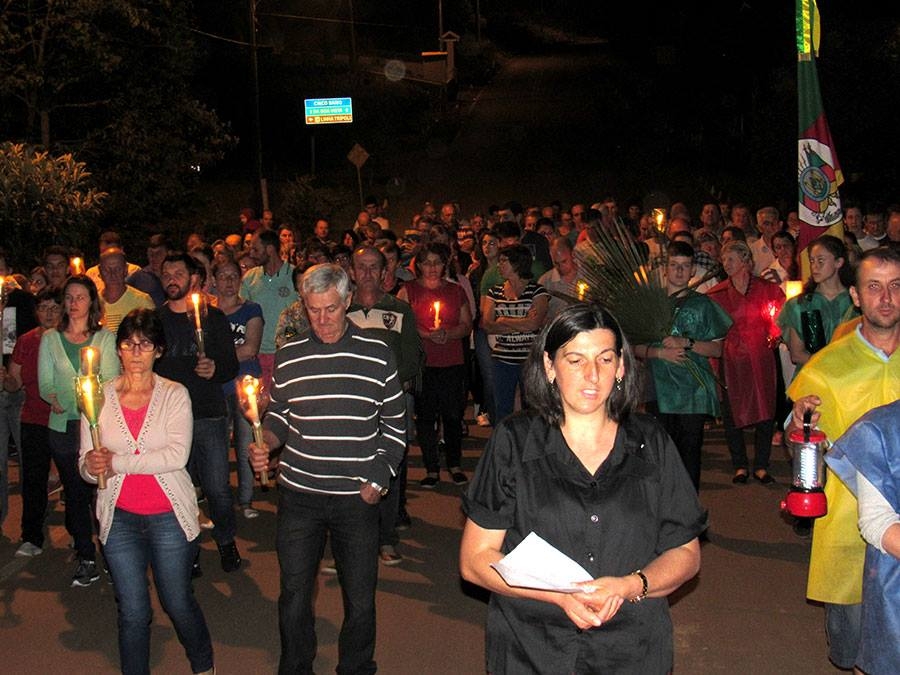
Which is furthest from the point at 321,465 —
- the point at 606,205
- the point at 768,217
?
the point at 606,205

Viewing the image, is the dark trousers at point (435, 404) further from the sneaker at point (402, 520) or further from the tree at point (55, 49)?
the tree at point (55, 49)

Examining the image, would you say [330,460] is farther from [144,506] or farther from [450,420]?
[450,420]

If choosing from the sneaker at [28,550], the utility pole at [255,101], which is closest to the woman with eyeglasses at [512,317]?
the sneaker at [28,550]

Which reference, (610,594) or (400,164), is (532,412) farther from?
(400,164)

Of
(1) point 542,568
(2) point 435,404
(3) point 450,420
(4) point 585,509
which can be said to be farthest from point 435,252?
(1) point 542,568

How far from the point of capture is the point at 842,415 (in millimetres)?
5457

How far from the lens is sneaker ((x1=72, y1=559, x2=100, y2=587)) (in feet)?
27.4

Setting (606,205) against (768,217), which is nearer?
(768,217)

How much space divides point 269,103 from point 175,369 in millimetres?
46763

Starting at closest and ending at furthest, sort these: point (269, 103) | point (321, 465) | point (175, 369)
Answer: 1. point (321, 465)
2. point (175, 369)
3. point (269, 103)

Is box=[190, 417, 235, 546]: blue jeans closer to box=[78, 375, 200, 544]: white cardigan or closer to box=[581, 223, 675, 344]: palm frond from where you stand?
box=[78, 375, 200, 544]: white cardigan

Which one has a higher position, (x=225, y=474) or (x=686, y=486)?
(x=686, y=486)

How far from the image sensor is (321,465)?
595 centimetres

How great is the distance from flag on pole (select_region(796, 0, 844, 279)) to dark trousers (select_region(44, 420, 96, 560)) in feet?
17.6
